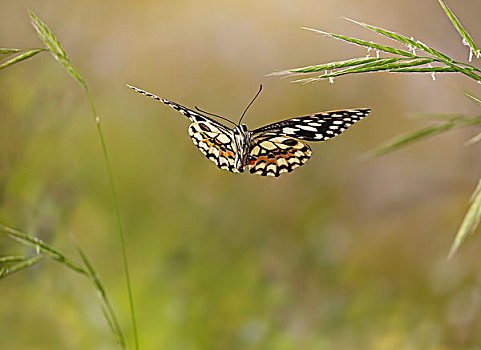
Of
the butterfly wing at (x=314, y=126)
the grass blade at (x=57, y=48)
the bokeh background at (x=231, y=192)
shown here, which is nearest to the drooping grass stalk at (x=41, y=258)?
the grass blade at (x=57, y=48)

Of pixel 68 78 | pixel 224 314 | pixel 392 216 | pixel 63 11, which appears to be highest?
pixel 63 11

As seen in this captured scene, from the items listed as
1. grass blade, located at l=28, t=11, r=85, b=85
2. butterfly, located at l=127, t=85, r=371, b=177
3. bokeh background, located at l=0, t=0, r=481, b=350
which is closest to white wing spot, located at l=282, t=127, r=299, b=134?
butterfly, located at l=127, t=85, r=371, b=177

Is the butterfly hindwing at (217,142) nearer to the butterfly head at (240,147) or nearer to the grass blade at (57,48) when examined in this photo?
the butterfly head at (240,147)

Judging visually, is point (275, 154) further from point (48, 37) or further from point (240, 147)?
point (48, 37)

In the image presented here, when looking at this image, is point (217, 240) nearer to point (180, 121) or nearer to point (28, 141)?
point (180, 121)

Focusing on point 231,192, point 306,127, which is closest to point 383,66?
point 306,127

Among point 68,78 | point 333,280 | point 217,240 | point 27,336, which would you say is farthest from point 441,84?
point 27,336
